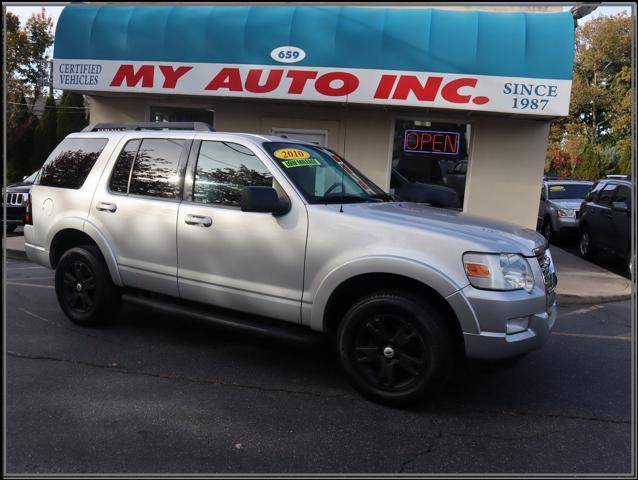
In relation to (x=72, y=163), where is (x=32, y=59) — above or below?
above

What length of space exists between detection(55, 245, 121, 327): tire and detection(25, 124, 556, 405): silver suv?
0.05 feet

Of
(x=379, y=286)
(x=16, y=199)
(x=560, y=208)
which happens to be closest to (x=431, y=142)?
(x=560, y=208)

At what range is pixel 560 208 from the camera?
14.7 m

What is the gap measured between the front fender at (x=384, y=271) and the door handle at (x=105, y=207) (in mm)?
2227

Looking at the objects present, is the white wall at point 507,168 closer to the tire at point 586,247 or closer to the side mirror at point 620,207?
the side mirror at point 620,207

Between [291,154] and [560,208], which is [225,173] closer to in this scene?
[291,154]

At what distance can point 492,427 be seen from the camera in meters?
3.57

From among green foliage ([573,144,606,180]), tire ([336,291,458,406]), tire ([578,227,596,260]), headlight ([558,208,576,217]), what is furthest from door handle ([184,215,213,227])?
green foliage ([573,144,606,180])

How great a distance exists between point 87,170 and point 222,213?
1.86 metres

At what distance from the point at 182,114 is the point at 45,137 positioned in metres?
20.0

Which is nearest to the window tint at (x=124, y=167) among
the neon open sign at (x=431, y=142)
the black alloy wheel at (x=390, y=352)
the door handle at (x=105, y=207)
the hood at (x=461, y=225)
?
the door handle at (x=105, y=207)

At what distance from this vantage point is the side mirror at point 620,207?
32.5 feet

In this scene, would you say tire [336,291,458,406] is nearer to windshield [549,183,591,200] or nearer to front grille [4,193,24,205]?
front grille [4,193,24,205]

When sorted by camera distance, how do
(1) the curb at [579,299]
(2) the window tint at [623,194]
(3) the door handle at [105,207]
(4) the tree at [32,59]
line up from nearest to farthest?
(3) the door handle at [105,207], (1) the curb at [579,299], (2) the window tint at [623,194], (4) the tree at [32,59]
